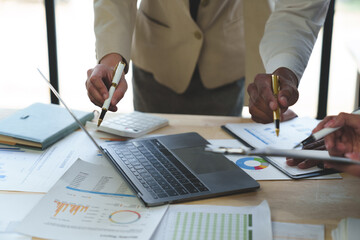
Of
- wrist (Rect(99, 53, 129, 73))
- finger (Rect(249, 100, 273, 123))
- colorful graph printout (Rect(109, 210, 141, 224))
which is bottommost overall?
colorful graph printout (Rect(109, 210, 141, 224))

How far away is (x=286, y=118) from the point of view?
57.7 inches

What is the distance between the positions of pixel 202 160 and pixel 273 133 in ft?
1.14

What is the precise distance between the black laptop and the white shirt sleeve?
368 millimetres

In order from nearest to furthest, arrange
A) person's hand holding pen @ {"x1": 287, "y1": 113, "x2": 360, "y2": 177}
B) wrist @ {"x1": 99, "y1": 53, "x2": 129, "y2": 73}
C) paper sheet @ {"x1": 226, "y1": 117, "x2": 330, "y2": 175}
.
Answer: person's hand holding pen @ {"x1": 287, "y1": 113, "x2": 360, "y2": 177}
paper sheet @ {"x1": 226, "y1": 117, "x2": 330, "y2": 175}
wrist @ {"x1": 99, "y1": 53, "x2": 129, "y2": 73}

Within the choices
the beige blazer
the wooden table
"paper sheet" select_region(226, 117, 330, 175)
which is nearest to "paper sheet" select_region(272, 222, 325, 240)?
the wooden table

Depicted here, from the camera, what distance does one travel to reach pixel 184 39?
5.56ft

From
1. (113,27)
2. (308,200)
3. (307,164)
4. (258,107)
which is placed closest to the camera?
(308,200)

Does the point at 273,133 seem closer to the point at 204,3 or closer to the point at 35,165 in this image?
the point at 204,3

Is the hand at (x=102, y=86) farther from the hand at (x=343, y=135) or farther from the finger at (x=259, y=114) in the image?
the hand at (x=343, y=135)

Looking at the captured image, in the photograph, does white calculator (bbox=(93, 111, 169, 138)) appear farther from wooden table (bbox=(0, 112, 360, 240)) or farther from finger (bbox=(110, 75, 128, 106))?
wooden table (bbox=(0, 112, 360, 240))

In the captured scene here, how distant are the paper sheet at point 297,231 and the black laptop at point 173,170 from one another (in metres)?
0.15

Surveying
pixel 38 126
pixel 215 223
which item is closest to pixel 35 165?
pixel 38 126

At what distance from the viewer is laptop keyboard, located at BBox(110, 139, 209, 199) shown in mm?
975

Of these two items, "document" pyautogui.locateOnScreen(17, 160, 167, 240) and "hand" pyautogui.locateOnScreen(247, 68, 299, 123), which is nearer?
"document" pyautogui.locateOnScreen(17, 160, 167, 240)
